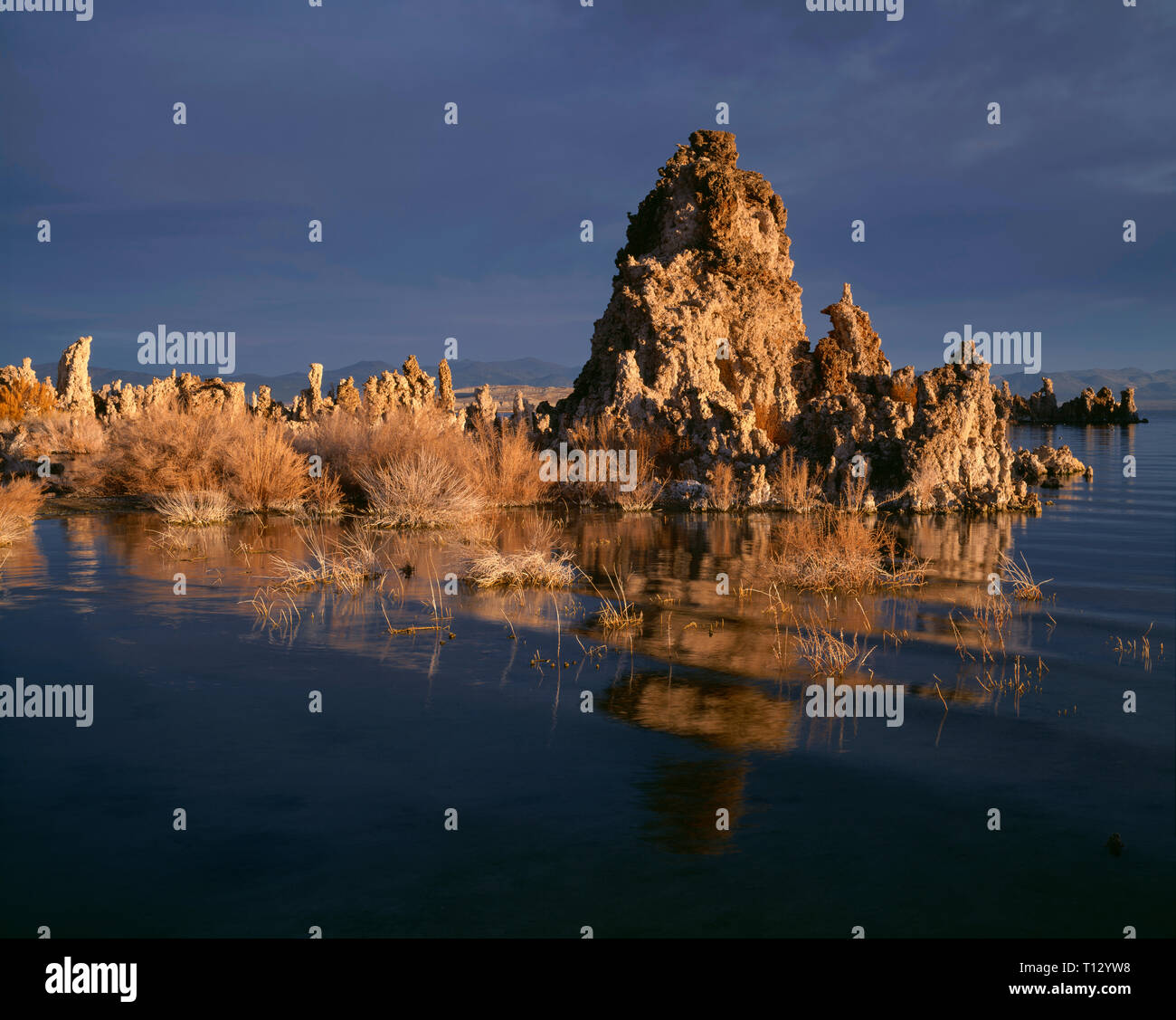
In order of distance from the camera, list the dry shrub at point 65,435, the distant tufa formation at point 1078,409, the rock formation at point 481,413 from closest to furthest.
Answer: the rock formation at point 481,413 < the dry shrub at point 65,435 < the distant tufa formation at point 1078,409

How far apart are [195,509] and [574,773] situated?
1433 cm

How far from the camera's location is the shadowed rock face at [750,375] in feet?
68.5

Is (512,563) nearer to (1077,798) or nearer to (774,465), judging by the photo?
(1077,798)

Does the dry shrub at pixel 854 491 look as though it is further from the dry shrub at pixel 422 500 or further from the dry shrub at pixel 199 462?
the dry shrub at pixel 199 462

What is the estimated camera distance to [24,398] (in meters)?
45.2

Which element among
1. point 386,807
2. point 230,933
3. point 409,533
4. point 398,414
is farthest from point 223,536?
point 230,933

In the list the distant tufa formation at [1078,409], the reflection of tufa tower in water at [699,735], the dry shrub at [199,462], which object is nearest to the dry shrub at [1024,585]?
the reflection of tufa tower in water at [699,735]

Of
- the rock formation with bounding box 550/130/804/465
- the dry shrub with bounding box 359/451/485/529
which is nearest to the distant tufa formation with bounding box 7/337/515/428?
the rock formation with bounding box 550/130/804/465

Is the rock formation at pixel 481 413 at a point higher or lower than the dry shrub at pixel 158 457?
higher

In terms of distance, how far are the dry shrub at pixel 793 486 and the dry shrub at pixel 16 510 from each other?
44.1ft

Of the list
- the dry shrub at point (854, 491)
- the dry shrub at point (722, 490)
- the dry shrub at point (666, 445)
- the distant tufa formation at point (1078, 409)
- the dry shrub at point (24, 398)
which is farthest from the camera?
the distant tufa formation at point (1078, 409)

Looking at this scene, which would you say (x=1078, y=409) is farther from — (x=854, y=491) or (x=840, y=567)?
(x=840, y=567)
